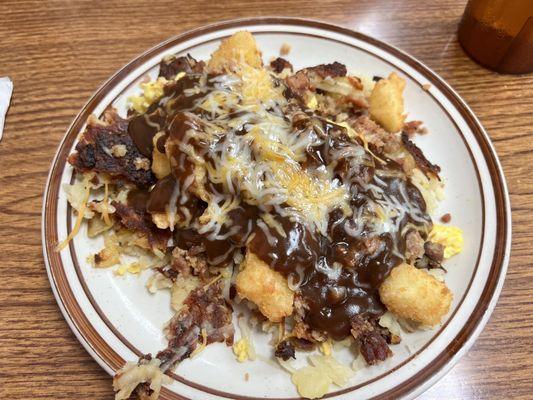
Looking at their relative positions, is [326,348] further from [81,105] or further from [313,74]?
[81,105]

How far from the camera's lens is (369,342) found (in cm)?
177

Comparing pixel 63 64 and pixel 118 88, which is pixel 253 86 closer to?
pixel 118 88

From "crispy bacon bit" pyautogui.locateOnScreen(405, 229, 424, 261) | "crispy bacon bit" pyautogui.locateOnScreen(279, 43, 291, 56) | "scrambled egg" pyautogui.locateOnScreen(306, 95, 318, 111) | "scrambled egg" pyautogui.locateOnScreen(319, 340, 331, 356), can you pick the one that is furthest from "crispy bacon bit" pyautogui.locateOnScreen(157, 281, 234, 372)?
"crispy bacon bit" pyautogui.locateOnScreen(279, 43, 291, 56)

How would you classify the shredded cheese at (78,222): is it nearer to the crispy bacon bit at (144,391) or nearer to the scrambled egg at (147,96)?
the scrambled egg at (147,96)

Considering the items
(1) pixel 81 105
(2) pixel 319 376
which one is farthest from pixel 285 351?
(1) pixel 81 105

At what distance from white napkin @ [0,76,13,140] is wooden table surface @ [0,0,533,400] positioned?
0.04m

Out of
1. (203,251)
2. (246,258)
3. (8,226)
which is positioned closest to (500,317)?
(246,258)

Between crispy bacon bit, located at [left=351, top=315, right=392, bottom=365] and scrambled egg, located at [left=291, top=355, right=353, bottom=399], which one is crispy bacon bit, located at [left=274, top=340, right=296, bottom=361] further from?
crispy bacon bit, located at [left=351, top=315, right=392, bottom=365]

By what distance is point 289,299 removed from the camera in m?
1.73

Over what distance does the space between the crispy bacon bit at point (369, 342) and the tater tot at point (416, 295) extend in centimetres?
13

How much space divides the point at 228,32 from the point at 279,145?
105cm

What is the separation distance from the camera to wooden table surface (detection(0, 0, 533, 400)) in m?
1.93

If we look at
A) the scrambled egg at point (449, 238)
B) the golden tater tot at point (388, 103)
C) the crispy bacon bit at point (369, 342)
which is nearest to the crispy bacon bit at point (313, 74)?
the golden tater tot at point (388, 103)

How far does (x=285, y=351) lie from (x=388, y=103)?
4.02ft
